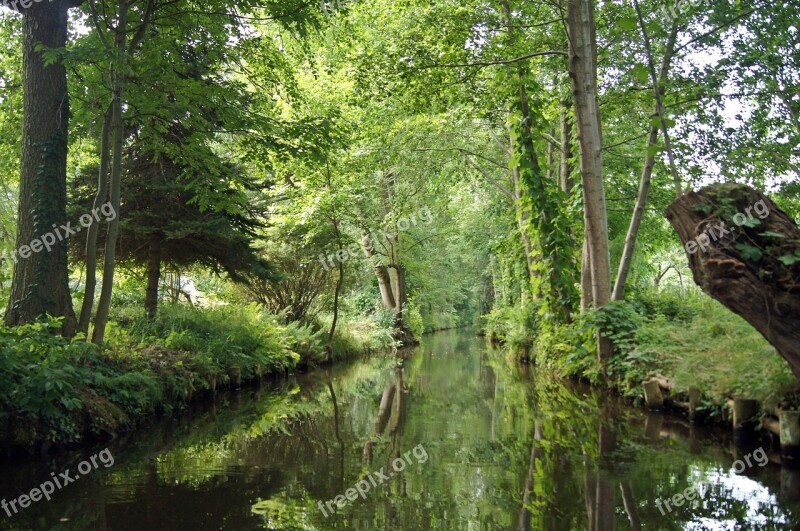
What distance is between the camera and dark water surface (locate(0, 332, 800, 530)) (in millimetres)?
4102

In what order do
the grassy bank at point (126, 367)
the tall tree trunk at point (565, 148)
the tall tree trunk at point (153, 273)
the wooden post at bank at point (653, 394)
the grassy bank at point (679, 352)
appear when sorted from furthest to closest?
the tall tree trunk at point (565, 148) < the tall tree trunk at point (153, 273) < the wooden post at bank at point (653, 394) < the grassy bank at point (679, 352) < the grassy bank at point (126, 367)

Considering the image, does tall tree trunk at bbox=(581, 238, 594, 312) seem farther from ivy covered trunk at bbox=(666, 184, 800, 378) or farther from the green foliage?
ivy covered trunk at bbox=(666, 184, 800, 378)

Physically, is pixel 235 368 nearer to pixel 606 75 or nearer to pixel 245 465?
pixel 245 465

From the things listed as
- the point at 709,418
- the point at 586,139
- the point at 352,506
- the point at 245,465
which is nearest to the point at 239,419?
the point at 245,465

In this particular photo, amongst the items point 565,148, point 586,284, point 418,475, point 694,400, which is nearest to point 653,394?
point 694,400

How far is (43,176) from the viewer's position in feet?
25.4

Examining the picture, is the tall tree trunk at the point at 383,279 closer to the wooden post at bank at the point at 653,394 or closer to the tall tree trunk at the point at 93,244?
the tall tree trunk at the point at 93,244

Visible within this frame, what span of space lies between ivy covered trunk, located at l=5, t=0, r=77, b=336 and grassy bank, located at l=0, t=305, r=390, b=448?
0.56 meters

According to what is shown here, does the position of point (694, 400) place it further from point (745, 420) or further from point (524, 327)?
point (524, 327)

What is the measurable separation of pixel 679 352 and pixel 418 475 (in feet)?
16.5

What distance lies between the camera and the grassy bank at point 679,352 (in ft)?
20.4

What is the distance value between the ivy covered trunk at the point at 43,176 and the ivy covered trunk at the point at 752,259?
23.8 feet

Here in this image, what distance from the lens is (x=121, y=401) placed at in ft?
23.4

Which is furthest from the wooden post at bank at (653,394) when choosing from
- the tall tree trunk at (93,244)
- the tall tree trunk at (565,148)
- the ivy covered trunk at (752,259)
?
the tall tree trunk at (93,244)
